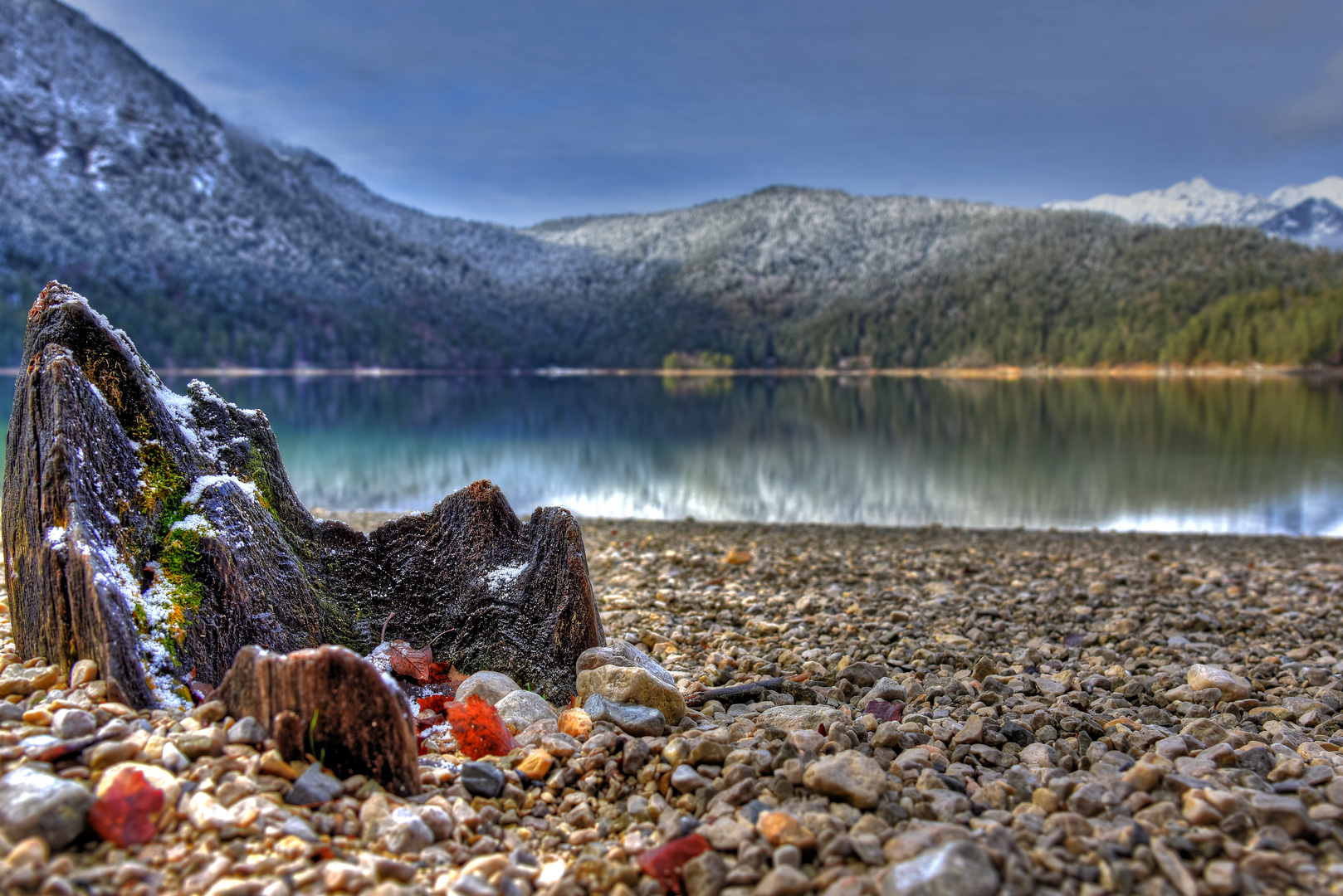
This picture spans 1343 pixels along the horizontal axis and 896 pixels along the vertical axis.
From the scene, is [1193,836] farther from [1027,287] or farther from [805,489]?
[1027,287]

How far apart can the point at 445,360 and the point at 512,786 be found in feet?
614

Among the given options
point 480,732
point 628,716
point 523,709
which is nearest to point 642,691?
point 628,716

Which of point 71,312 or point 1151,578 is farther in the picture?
point 1151,578

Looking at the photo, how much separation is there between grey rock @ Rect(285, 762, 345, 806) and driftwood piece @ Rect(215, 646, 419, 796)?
0.32 ft

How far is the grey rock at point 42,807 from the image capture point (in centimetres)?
200

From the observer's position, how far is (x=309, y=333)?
15975cm

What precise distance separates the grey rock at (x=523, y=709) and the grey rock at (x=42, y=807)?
1574 mm

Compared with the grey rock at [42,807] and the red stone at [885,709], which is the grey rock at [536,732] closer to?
the grey rock at [42,807]

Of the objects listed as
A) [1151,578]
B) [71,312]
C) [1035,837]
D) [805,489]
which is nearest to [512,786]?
[1035,837]

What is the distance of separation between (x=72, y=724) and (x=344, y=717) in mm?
879

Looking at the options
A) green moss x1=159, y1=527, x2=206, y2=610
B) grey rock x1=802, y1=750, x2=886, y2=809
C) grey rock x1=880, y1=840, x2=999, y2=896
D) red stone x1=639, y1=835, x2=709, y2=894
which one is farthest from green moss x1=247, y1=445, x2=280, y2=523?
grey rock x1=880, y1=840, x2=999, y2=896

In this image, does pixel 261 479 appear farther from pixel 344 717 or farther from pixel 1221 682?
pixel 1221 682

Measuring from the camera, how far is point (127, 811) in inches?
82.7

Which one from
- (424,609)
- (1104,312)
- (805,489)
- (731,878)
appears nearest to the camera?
(731,878)
